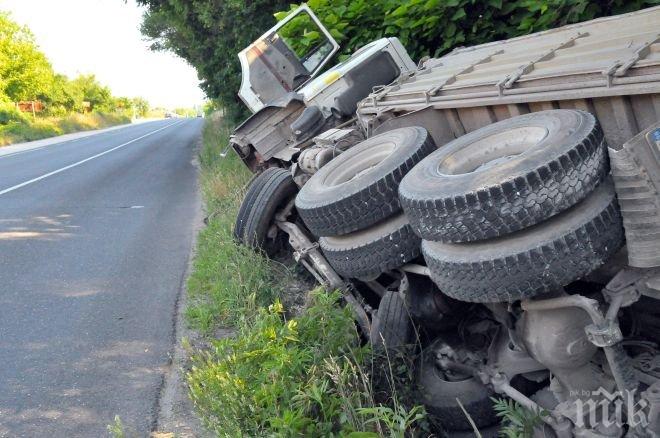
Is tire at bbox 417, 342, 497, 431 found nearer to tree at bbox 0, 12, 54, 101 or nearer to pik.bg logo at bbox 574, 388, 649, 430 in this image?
pik.bg logo at bbox 574, 388, 649, 430

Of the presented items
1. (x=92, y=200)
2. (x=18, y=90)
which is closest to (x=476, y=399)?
(x=92, y=200)

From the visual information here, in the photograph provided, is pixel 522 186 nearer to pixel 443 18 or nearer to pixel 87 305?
pixel 87 305

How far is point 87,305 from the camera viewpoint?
19.9 feet

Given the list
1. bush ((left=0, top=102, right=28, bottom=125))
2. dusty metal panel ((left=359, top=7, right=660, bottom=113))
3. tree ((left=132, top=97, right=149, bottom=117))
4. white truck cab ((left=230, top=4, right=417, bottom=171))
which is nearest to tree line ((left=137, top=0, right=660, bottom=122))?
white truck cab ((left=230, top=4, right=417, bottom=171))

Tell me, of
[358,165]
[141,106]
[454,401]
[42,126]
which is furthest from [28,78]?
[141,106]

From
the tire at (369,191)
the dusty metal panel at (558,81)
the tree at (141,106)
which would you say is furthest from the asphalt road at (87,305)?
the tree at (141,106)

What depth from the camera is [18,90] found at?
51406 millimetres

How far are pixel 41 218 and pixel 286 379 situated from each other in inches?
320

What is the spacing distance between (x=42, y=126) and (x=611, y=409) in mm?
48078

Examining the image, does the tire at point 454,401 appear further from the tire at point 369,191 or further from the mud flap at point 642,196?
the mud flap at point 642,196

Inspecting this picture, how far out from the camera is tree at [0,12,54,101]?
1932 inches

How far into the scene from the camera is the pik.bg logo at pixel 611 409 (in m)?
2.76

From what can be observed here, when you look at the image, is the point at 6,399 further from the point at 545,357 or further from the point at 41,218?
the point at 41,218

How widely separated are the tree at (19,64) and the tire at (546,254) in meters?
51.3
